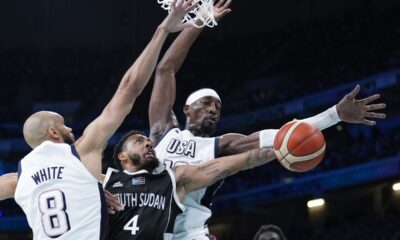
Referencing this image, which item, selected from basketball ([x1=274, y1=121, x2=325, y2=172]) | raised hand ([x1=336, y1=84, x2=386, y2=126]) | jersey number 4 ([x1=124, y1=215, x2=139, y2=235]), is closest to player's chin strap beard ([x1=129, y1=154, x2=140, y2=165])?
jersey number 4 ([x1=124, y1=215, x2=139, y2=235])

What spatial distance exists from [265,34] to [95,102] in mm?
6746

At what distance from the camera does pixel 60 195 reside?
12.8 feet

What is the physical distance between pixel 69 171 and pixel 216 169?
1.08 metres

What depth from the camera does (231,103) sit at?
74.8 ft

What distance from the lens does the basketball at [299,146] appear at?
4.42m

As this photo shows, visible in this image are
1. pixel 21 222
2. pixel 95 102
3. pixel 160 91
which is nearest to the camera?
pixel 160 91

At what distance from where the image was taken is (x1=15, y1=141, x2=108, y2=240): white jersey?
12.7ft

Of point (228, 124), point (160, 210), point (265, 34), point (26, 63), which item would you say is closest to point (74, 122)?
point (26, 63)

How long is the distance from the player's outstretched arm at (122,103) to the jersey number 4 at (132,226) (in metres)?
0.38

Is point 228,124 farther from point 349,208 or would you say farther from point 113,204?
point 113,204

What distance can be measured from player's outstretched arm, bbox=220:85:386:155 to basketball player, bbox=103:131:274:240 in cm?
18

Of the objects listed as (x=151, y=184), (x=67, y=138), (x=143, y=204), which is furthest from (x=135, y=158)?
(x=67, y=138)

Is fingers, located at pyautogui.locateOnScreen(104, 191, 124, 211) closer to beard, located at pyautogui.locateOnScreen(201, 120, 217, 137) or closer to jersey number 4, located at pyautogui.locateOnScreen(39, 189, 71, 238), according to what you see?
jersey number 4, located at pyautogui.locateOnScreen(39, 189, 71, 238)

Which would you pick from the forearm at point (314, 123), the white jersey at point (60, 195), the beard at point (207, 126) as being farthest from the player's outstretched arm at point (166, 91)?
the white jersey at point (60, 195)
